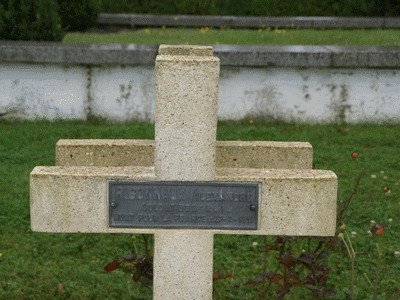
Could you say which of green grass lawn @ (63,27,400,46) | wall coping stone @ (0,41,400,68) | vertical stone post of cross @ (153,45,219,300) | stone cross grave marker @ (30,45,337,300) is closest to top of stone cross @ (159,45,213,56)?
vertical stone post of cross @ (153,45,219,300)

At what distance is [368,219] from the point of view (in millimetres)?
4227

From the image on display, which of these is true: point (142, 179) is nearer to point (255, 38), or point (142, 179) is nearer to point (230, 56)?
point (230, 56)

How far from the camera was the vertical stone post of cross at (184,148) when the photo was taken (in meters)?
2.25

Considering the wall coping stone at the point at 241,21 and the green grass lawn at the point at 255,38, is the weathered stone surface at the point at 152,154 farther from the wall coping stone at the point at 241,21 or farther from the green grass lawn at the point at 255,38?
the wall coping stone at the point at 241,21

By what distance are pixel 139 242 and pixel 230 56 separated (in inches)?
98.1

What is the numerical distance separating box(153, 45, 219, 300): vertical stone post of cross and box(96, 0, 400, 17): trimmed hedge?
10200 millimetres

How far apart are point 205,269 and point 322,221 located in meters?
0.50

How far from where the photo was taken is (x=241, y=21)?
1163cm

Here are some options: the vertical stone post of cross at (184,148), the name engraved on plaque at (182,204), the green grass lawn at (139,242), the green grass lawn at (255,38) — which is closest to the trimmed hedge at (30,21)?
the green grass lawn at (255,38)

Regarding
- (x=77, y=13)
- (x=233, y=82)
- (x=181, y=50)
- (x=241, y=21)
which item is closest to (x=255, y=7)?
(x=241, y=21)

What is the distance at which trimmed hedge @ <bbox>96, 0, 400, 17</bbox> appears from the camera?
40.9ft

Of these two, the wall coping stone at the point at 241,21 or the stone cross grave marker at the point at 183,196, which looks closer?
the stone cross grave marker at the point at 183,196

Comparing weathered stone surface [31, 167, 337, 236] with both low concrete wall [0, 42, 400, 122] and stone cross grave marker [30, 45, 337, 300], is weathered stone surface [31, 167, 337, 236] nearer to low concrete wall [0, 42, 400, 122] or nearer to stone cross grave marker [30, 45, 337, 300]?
stone cross grave marker [30, 45, 337, 300]

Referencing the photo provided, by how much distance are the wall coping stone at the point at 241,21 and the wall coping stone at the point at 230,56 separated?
5.68 m
